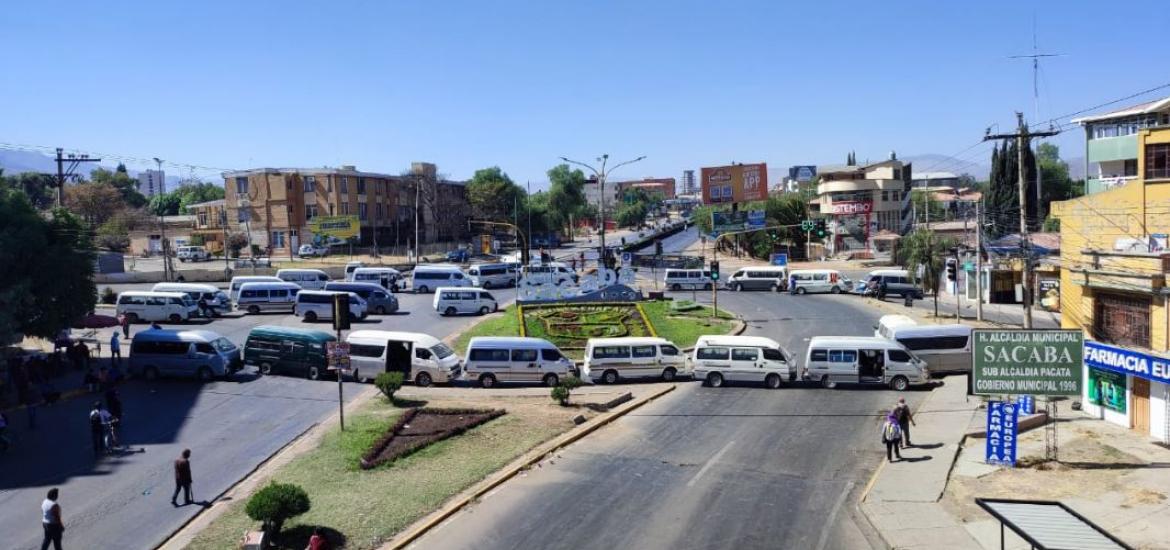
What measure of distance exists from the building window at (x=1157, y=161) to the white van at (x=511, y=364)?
60.7 ft

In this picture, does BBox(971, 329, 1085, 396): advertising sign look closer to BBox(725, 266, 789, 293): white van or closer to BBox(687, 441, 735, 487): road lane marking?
BBox(687, 441, 735, 487): road lane marking

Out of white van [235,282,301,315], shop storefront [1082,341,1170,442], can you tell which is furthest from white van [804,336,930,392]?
white van [235,282,301,315]

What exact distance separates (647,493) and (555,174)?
119152 mm

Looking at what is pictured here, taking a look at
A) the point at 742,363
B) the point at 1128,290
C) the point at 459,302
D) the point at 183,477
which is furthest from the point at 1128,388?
the point at 459,302

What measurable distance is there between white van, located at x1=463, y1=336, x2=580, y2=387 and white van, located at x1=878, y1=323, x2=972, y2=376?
40.7ft

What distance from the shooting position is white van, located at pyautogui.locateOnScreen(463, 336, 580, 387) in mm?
30891

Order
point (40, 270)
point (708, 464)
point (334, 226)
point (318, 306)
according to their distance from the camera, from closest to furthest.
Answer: point (708, 464) → point (40, 270) → point (318, 306) → point (334, 226)

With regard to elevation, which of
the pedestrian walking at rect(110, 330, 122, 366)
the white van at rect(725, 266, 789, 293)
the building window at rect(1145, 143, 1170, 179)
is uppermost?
the building window at rect(1145, 143, 1170, 179)

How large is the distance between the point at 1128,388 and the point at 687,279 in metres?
A: 37.1

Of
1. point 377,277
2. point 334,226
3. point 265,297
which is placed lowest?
point 265,297

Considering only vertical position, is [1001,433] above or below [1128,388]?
below

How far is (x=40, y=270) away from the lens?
3128 cm

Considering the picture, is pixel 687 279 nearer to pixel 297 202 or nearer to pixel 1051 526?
pixel 297 202

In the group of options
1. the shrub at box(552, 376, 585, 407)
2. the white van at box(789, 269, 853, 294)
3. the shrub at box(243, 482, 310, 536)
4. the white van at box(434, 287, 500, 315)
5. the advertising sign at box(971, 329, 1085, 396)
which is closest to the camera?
the shrub at box(243, 482, 310, 536)
